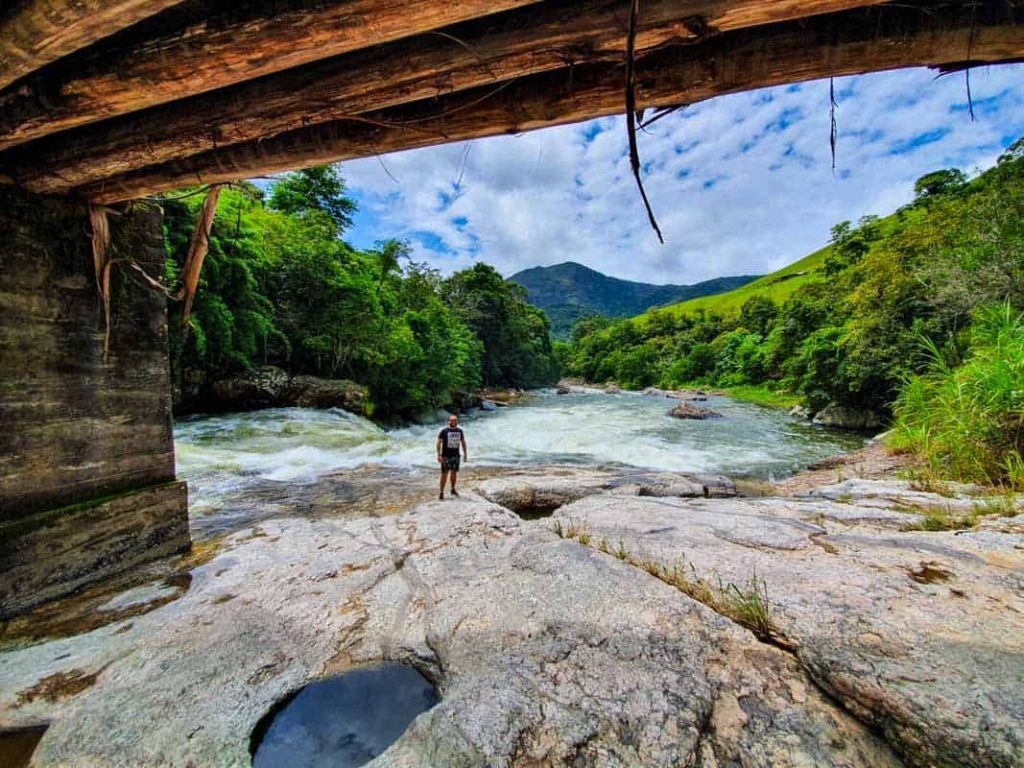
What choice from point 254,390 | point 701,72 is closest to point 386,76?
point 701,72

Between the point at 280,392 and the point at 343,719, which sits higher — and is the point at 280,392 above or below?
above

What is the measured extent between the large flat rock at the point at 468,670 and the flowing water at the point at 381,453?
3051mm

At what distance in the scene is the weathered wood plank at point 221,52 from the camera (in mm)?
1765

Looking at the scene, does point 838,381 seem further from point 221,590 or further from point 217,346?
point 217,346

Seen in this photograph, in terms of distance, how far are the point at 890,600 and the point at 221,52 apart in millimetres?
4901

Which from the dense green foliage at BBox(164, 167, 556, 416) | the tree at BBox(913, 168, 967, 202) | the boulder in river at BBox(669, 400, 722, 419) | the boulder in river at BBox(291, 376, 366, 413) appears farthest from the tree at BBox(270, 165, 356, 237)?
the tree at BBox(913, 168, 967, 202)

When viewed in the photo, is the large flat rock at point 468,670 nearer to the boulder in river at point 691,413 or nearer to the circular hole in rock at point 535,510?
the circular hole in rock at point 535,510

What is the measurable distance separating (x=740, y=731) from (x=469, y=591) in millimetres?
2067

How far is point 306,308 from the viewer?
1756 cm

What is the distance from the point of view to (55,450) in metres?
3.62

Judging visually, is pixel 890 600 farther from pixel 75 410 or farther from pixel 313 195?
pixel 313 195

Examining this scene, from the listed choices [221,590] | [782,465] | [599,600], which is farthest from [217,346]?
[782,465]

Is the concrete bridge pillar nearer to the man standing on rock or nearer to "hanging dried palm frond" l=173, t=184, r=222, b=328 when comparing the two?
"hanging dried palm frond" l=173, t=184, r=222, b=328

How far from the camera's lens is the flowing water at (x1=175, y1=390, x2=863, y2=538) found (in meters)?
7.41
